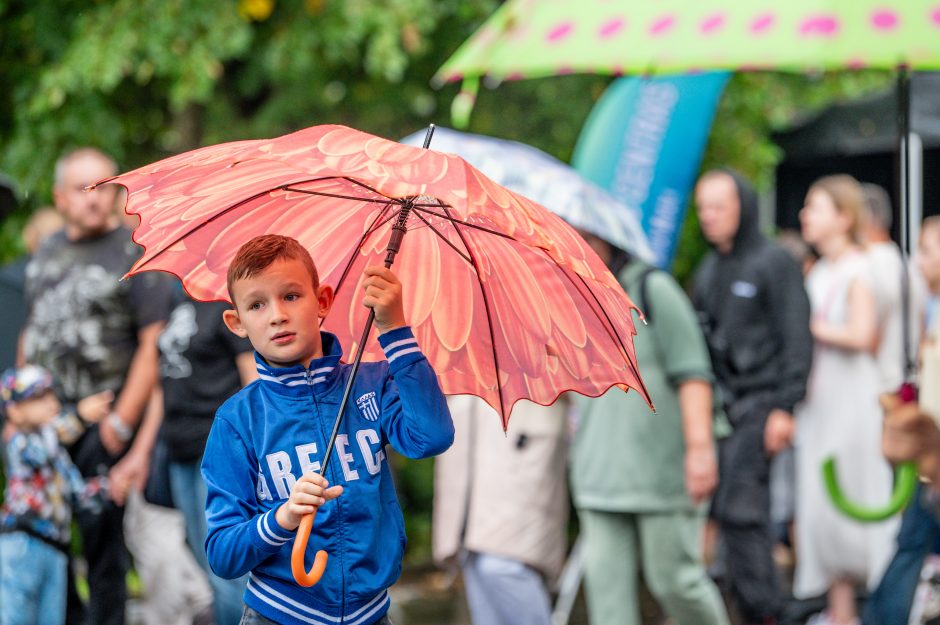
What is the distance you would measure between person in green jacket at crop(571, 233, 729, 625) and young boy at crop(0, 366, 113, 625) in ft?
7.24

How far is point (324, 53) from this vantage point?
9.95m

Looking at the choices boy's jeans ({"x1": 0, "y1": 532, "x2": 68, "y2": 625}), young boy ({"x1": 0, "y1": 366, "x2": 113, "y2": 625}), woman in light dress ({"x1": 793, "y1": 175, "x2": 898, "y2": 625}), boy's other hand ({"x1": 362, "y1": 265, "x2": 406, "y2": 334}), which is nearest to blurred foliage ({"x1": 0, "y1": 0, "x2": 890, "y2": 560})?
woman in light dress ({"x1": 793, "y1": 175, "x2": 898, "y2": 625})

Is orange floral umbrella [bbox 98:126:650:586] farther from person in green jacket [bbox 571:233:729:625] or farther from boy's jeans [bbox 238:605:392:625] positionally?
person in green jacket [bbox 571:233:729:625]

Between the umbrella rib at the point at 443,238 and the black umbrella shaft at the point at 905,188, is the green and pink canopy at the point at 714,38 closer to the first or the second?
the black umbrella shaft at the point at 905,188

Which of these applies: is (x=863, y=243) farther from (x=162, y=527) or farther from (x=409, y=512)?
(x=409, y=512)

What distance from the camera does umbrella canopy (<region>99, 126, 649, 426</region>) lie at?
12.5ft

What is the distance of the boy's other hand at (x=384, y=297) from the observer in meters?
3.60

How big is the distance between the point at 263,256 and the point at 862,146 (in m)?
10.6

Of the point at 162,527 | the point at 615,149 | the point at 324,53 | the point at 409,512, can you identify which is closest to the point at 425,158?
the point at 162,527

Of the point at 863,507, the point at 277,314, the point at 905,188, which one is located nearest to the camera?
the point at 277,314

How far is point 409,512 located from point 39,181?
12.6ft

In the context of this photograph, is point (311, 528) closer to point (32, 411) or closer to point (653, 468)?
point (653, 468)

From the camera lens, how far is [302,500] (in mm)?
3367

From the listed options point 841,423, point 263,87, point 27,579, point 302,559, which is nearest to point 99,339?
point 27,579
